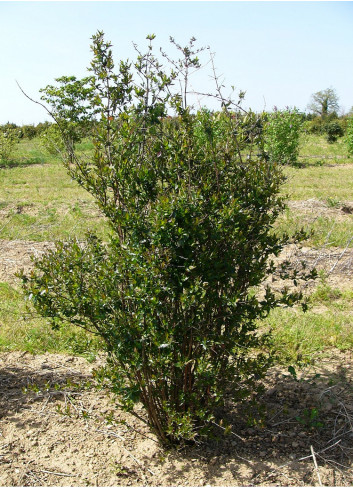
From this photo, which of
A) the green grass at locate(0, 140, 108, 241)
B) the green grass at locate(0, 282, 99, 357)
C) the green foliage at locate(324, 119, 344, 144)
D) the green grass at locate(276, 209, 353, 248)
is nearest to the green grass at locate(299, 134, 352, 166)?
the green foliage at locate(324, 119, 344, 144)

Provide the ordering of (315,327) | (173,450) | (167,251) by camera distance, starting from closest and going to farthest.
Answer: (167,251) → (173,450) → (315,327)

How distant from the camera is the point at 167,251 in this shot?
2.47 metres

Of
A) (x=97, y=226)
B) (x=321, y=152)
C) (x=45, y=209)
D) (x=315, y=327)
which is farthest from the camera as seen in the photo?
(x=321, y=152)

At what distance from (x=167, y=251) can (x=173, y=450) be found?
53.3 inches

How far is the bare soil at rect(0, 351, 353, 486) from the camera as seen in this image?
110 inches

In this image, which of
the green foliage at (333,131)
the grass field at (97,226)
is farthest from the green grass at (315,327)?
the green foliage at (333,131)

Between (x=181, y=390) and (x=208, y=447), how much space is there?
A: 48cm

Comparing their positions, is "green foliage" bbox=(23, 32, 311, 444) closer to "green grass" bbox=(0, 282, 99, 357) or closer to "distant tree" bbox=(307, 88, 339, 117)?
"green grass" bbox=(0, 282, 99, 357)

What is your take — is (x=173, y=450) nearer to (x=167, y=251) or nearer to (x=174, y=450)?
(x=174, y=450)

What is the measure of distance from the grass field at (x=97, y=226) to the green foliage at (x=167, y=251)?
0.38 m

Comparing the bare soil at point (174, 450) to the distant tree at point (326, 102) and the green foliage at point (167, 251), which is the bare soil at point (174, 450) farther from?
the distant tree at point (326, 102)

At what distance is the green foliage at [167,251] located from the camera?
2525 millimetres

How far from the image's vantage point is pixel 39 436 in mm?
3139

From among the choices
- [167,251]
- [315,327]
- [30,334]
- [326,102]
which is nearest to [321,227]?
[315,327]
